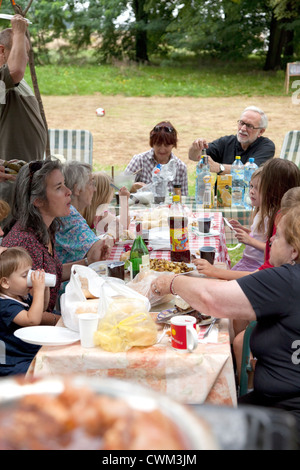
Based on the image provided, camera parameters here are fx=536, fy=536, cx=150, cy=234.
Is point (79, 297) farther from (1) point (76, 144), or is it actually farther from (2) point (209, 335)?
(1) point (76, 144)

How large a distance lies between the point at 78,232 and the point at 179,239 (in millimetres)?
643

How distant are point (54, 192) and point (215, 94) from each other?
41.9ft

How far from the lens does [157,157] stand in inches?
177

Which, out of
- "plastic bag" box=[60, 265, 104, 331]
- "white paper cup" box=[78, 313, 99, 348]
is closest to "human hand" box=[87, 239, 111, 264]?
"plastic bag" box=[60, 265, 104, 331]

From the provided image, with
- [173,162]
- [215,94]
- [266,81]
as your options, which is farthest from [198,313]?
[266,81]

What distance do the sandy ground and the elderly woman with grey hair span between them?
643 centimetres

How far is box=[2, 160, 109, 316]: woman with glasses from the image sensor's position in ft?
8.24

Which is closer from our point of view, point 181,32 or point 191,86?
point 191,86

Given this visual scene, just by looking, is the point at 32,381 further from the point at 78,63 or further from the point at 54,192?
the point at 78,63

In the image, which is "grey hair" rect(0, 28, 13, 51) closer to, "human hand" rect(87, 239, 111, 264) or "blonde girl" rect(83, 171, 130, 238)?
"blonde girl" rect(83, 171, 130, 238)

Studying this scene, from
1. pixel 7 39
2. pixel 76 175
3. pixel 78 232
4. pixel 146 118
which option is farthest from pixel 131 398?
pixel 146 118

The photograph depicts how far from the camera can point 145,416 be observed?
1.15ft

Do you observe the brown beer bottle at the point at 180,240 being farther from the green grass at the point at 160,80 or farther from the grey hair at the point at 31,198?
the green grass at the point at 160,80

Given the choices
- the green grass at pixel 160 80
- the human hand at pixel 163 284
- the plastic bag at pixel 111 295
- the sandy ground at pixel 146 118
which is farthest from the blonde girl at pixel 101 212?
the green grass at pixel 160 80
